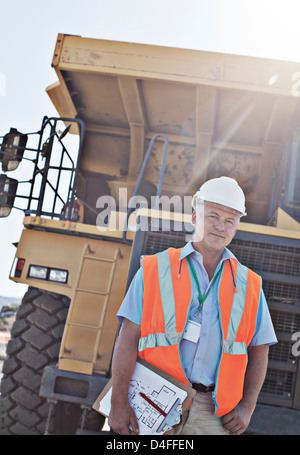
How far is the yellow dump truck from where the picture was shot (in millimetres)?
3330

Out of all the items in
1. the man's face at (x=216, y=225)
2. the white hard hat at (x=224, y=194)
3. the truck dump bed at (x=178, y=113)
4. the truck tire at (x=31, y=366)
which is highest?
the truck dump bed at (x=178, y=113)

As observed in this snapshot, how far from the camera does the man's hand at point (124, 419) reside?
2254 millimetres

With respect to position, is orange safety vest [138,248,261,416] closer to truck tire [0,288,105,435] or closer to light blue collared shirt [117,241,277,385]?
light blue collared shirt [117,241,277,385]

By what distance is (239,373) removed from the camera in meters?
2.38

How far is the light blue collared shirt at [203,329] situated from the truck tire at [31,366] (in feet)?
5.24

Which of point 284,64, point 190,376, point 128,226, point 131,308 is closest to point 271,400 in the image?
point 190,376

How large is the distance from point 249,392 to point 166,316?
1.91ft

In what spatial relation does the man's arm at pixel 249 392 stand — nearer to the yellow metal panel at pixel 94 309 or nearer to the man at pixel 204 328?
the man at pixel 204 328

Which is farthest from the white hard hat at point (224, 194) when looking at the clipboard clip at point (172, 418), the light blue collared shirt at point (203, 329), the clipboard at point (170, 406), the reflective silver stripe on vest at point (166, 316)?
the clipboard clip at point (172, 418)

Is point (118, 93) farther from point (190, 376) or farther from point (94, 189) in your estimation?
point (190, 376)

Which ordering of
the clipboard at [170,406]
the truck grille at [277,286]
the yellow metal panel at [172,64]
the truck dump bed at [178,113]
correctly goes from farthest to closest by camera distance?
the truck dump bed at [178,113] → the yellow metal panel at [172,64] → the truck grille at [277,286] → the clipboard at [170,406]

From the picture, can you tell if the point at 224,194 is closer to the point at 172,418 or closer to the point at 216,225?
the point at 216,225

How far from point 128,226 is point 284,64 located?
1.86m

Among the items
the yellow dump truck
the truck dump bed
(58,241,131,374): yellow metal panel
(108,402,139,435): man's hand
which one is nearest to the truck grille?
the yellow dump truck
